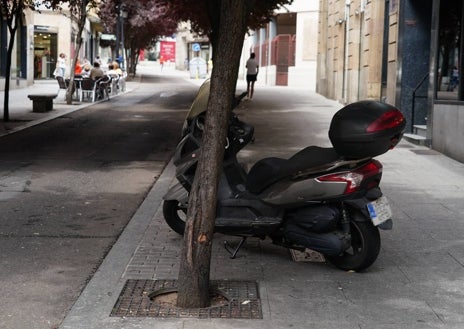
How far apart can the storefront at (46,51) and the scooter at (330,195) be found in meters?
43.5

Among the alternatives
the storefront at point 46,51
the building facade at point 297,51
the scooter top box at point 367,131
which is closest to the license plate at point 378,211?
the scooter top box at point 367,131

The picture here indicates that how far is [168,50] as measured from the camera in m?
109

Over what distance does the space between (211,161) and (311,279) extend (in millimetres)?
1322

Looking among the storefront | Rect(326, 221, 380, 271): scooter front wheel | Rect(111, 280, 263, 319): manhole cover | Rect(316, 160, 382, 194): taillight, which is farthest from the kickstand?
the storefront

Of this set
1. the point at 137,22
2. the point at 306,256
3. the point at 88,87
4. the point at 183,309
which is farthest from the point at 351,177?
the point at 137,22

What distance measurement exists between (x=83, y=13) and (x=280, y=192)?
20971 mm

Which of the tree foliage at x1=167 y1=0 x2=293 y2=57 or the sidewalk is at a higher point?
the tree foliage at x1=167 y1=0 x2=293 y2=57

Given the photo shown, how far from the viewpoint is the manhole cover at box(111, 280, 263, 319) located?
16.3ft

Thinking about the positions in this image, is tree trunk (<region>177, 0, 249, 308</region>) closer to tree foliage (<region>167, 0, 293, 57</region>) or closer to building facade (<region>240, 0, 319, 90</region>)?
tree foliage (<region>167, 0, 293, 57</region>)

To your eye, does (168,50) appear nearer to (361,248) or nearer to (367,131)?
(361,248)

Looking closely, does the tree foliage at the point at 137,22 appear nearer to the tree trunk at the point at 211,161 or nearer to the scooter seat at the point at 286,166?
the scooter seat at the point at 286,166

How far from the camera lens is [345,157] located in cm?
585

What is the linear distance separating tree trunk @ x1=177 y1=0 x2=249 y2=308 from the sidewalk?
326 millimetres

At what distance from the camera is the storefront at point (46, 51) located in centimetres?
4794
